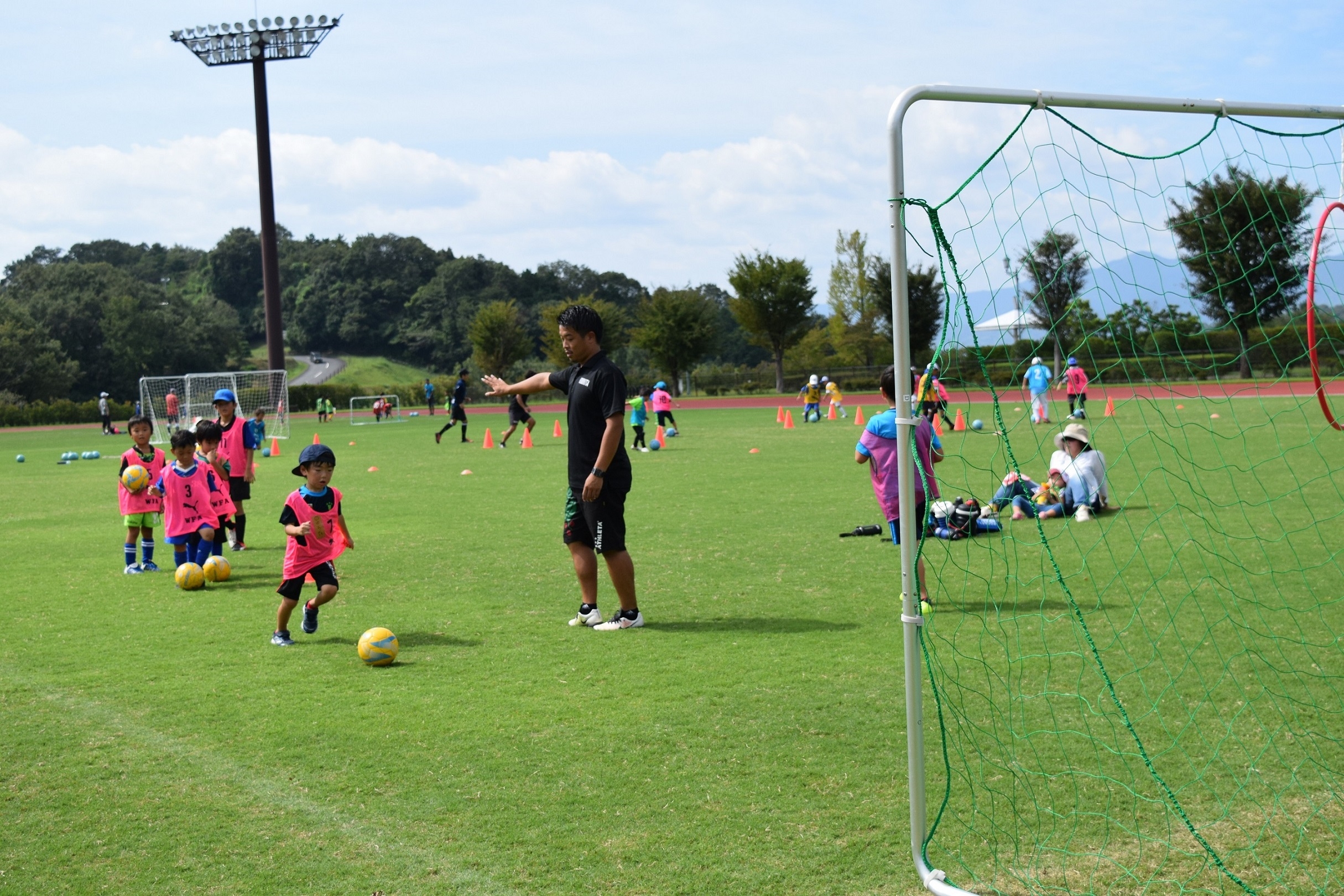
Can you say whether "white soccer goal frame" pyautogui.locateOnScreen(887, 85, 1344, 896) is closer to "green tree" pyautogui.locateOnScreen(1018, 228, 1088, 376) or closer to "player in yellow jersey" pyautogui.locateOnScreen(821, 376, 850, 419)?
"green tree" pyautogui.locateOnScreen(1018, 228, 1088, 376)

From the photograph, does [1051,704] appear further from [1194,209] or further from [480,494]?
[480,494]

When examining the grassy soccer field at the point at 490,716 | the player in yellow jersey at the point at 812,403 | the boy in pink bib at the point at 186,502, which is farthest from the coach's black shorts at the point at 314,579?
the player in yellow jersey at the point at 812,403

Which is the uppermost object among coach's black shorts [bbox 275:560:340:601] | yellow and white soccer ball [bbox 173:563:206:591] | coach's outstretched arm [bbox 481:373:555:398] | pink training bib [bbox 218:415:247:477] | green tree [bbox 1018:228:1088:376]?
green tree [bbox 1018:228:1088:376]

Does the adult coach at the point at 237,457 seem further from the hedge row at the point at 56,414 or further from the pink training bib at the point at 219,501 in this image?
the hedge row at the point at 56,414

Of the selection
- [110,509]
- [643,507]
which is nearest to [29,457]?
[110,509]

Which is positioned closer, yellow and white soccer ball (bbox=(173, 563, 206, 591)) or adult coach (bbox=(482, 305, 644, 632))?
adult coach (bbox=(482, 305, 644, 632))

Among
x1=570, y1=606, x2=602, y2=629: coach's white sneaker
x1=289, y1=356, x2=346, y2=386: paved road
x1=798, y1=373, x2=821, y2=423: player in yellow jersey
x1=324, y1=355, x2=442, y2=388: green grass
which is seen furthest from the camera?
x1=289, y1=356, x2=346, y2=386: paved road

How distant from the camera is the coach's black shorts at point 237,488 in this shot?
37.3ft

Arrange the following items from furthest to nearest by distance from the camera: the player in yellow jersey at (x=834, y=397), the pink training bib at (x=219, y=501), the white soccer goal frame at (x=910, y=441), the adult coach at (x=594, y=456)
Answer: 1. the player in yellow jersey at (x=834, y=397)
2. the pink training bib at (x=219, y=501)
3. the adult coach at (x=594, y=456)
4. the white soccer goal frame at (x=910, y=441)

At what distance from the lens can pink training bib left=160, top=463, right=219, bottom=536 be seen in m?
9.63

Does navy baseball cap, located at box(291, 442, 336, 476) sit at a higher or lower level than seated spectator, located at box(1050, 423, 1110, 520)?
higher

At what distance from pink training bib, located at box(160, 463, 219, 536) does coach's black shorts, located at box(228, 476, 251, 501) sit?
1553mm

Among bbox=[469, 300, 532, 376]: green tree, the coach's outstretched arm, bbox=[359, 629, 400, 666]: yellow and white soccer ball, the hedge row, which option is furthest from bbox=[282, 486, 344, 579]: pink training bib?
bbox=[469, 300, 532, 376]: green tree

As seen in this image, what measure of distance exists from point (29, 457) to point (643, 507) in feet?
70.1
